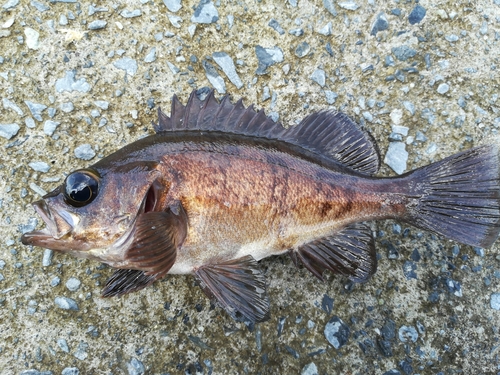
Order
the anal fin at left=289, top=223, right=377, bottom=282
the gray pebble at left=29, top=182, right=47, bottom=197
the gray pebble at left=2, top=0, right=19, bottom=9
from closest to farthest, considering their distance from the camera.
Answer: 1. the anal fin at left=289, top=223, right=377, bottom=282
2. the gray pebble at left=29, top=182, right=47, bottom=197
3. the gray pebble at left=2, top=0, right=19, bottom=9

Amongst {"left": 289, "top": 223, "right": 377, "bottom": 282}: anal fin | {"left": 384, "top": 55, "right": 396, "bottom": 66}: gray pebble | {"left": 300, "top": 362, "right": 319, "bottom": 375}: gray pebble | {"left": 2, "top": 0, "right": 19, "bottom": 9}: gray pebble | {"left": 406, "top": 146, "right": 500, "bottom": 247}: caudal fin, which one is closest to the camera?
{"left": 406, "top": 146, "right": 500, "bottom": 247}: caudal fin

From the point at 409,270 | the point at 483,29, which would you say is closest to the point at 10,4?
the point at 409,270

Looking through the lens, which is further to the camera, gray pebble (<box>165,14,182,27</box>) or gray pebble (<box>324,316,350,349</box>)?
gray pebble (<box>165,14,182,27</box>)

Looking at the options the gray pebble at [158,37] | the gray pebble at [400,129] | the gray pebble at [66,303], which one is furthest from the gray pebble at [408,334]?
the gray pebble at [158,37]

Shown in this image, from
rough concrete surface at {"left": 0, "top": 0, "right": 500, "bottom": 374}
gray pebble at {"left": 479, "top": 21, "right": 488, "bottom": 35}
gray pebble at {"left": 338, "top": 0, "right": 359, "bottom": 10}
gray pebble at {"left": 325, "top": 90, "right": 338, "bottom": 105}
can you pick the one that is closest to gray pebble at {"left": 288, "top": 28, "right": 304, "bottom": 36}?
rough concrete surface at {"left": 0, "top": 0, "right": 500, "bottom": 374}

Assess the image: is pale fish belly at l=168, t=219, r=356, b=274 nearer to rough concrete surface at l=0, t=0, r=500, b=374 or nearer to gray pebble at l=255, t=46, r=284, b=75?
rough concrete surface at l=0, t=0, r=500, b=374

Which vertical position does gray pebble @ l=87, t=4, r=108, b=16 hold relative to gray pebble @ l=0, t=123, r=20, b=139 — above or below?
above

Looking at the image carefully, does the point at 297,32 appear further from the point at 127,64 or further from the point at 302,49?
the point at 127,64
